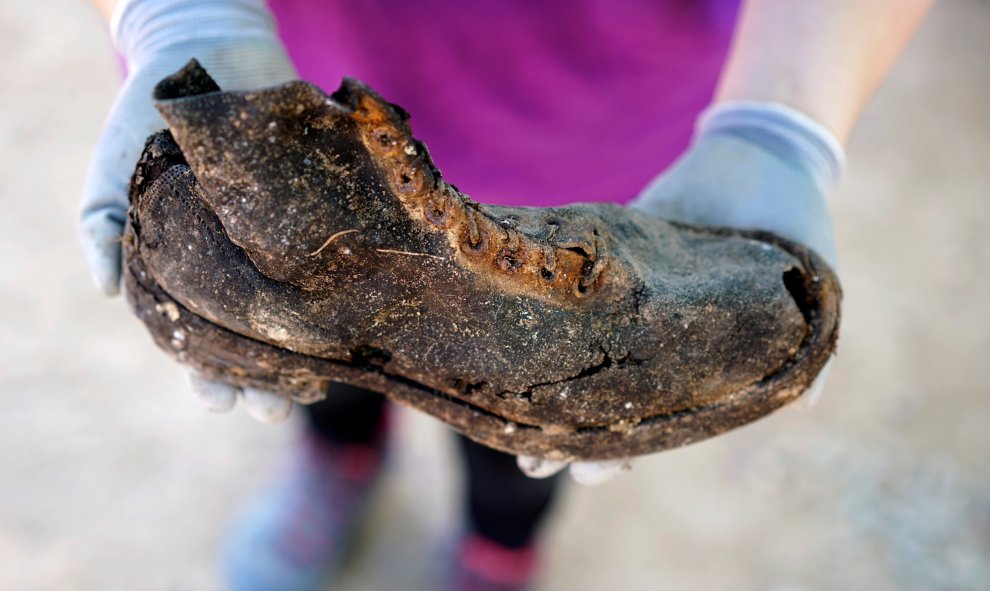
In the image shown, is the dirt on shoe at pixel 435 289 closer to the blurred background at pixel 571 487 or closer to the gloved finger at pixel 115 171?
the gloved finger at pixel 115 171

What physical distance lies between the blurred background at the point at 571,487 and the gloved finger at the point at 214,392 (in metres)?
1.25

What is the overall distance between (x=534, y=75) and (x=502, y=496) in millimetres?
1058

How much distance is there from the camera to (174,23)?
1561 millimetres

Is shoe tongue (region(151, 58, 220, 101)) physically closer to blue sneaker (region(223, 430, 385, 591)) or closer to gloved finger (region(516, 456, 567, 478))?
gloved finger (region(516, 456, 567, 478))

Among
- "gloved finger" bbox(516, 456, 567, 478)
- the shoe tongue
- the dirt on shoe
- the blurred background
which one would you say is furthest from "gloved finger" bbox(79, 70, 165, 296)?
the blurred background

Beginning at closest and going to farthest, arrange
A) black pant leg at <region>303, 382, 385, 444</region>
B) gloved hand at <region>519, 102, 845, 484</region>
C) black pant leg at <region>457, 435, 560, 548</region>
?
1. gloved hand at <region>519, 102, 845, 484</region>
2. black pant leg at <region>457, 435, 560, 548</region>
3. black pant leg at <region>303, 382, 385, 444</region>

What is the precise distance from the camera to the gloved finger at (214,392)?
151 centimetres

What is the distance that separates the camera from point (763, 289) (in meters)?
1.47

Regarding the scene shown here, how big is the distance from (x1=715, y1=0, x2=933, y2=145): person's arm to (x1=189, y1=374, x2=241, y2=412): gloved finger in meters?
1.13

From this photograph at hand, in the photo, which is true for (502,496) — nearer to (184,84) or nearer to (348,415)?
(348,415)

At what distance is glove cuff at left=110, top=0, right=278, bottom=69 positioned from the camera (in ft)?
5.11

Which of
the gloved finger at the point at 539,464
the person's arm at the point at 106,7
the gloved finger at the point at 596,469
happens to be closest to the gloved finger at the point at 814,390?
the gloved finger at the point at 596,469

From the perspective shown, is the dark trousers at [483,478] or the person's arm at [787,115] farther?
the dark trousers at [483,478]

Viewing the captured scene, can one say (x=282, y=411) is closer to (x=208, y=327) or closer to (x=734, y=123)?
(x=208, y=327)
